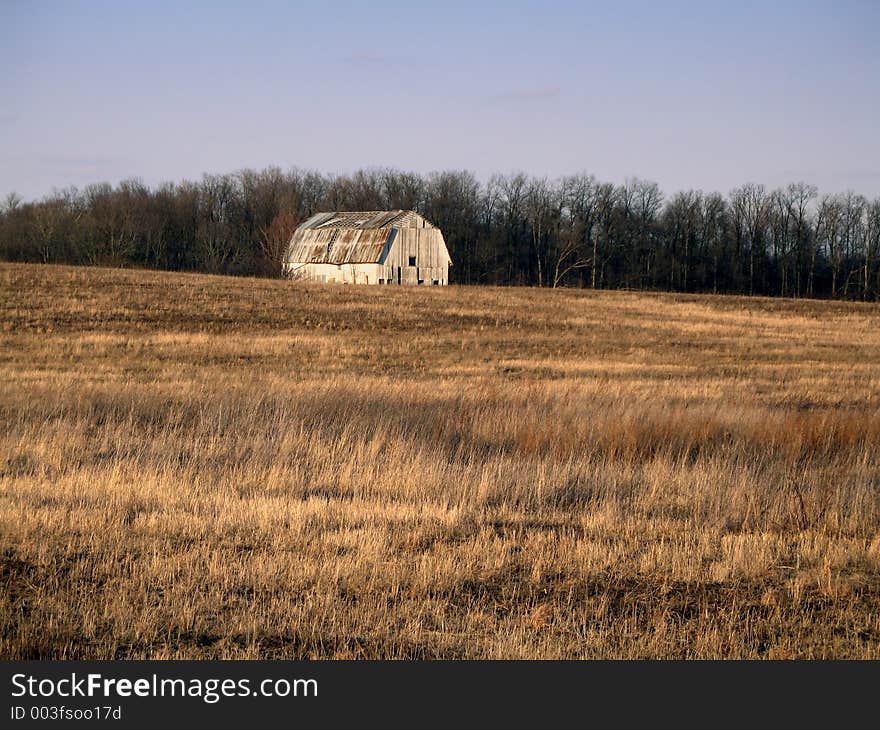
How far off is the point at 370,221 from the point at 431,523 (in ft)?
205

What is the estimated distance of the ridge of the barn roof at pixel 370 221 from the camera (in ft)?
219

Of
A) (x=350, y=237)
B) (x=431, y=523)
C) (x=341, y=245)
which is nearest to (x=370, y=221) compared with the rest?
(x=350, y=237)

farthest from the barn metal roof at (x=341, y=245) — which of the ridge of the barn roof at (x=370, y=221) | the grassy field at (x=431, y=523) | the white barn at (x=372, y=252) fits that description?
the grassy field at (x=431, y=523)

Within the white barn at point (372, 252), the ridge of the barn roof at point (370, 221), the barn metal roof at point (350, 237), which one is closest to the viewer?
the white barn at point (372, 252)

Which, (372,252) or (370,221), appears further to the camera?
(370,221)

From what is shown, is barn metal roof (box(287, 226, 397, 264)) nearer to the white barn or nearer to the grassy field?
the white barn

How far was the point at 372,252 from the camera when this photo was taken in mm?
65062

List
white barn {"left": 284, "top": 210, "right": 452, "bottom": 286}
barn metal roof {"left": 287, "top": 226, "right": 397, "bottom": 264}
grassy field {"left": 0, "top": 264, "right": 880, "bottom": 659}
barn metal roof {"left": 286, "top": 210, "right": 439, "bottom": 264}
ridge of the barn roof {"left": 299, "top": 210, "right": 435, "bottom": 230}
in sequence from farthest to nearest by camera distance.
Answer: ridge of the barn roof {"left": 299, "top": 210, "right": 435, "bottom": 230}, barn metal roof {"left": 286, "top": 210, "right": 439, "bottom": 264}, barn metal roof {"left": 287, "top": 226, "right": 397, "bottom": 264}, white barn {"left": 284, "top": 210, "right": 452, "bottom": 286}, grassy field {"left": 0, "top": 264, "right": 880, "bottom": 659}

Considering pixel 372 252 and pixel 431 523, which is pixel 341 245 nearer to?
pixel 372 252

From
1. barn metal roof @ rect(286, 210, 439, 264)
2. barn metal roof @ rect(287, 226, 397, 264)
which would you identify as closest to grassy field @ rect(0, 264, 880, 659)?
barn metal roof @ rect(287, 226, 397, 264)

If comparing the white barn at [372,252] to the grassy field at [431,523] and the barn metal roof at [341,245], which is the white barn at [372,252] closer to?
the barn metal roof at [341,245]

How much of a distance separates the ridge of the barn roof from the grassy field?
48.9 m

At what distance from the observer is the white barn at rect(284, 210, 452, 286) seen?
6494cm

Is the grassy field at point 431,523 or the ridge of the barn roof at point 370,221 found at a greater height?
the ridge of the barn roof at point 370,221
